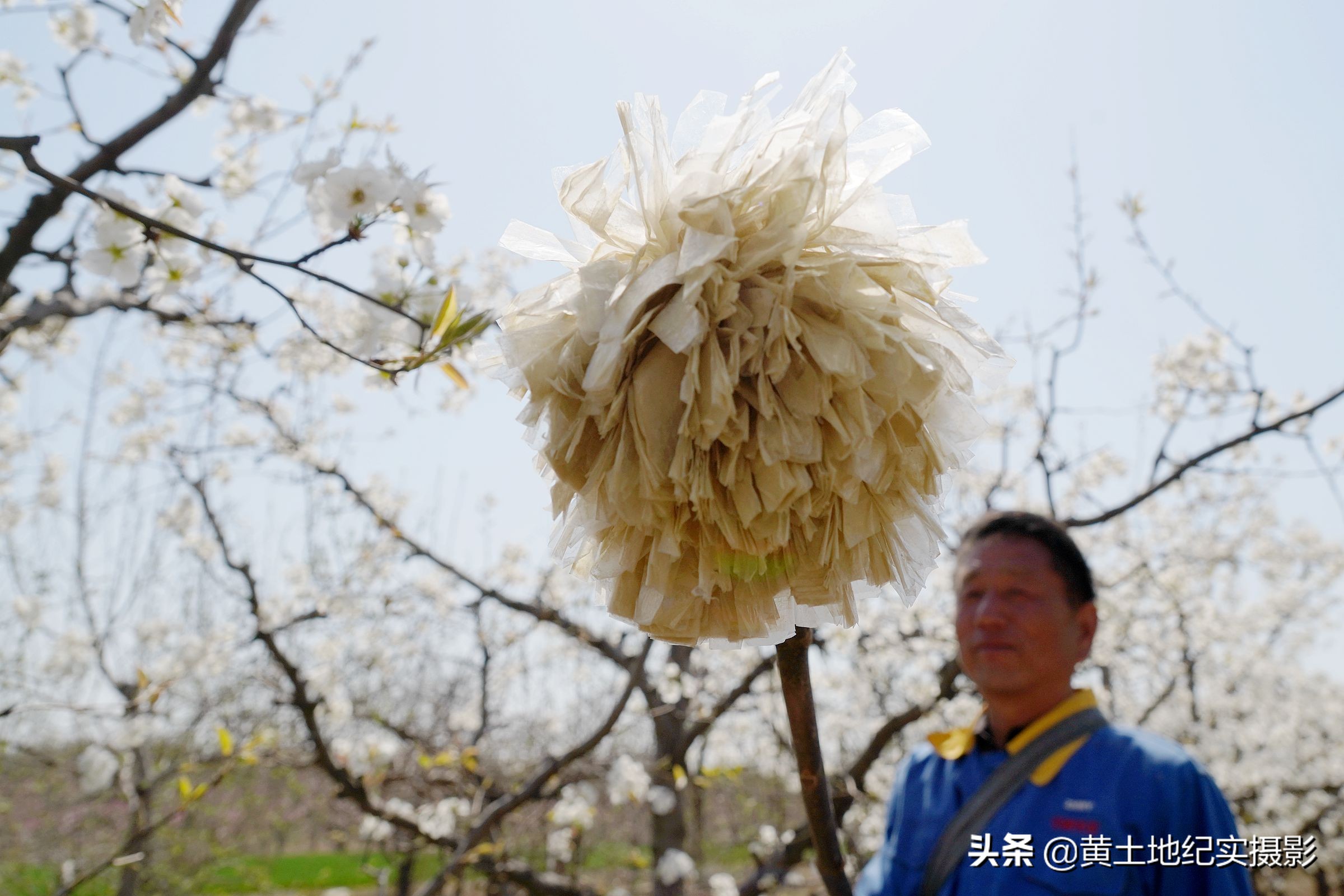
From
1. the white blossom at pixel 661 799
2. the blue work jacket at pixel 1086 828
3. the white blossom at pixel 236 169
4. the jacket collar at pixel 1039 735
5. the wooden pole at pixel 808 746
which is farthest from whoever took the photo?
the white blossom at pixel 661 799

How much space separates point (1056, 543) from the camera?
2.22 m

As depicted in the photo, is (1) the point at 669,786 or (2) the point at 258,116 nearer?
(2) the point at 258,116

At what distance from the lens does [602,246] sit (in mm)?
766

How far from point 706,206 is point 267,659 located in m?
8.84

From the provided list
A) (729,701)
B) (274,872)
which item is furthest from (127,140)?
(274,872)

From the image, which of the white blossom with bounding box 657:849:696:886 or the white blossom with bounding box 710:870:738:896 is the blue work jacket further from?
the white blossom with bounding box 710:870:738:896

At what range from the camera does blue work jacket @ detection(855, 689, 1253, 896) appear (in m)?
1.65

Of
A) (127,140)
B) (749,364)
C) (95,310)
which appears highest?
(127,140)

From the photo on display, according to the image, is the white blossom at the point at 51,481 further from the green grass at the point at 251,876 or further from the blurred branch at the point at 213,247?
the blurred branch at the point at 213,247

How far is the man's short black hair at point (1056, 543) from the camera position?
2.20 meters

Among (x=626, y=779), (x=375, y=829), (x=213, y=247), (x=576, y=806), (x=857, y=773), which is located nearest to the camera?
(x=213, y=247)

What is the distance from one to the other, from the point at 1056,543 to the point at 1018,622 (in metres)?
0.29

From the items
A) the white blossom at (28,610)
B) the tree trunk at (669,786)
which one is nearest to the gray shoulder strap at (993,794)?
the tree trunk at (669,786)

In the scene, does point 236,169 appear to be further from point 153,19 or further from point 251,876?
point 251,876
